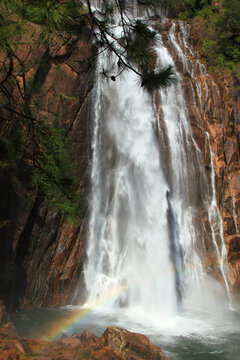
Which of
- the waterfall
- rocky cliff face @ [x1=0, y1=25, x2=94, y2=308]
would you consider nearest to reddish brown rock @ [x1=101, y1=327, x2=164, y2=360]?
rocky cliff face @ [x1=0, y1=25, x2=94, y2=308]

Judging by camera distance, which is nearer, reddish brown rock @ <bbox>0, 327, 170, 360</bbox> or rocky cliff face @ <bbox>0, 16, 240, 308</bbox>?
reddish brown rock @ <bbox>0, 327, 170, 360</bbox>

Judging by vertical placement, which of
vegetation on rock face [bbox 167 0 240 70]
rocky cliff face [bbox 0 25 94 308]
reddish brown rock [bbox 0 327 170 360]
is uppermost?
vegetation on rock face [bbox 167 0 240 70]

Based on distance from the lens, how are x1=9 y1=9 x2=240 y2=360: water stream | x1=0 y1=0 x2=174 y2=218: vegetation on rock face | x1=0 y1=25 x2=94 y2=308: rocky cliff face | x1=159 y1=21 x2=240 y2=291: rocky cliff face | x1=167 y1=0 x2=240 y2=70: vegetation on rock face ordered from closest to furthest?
x1=0 y1=0 x2=174 y2=218: vegetation on rock face
x1=0 y1=25 x2=94 y2=308: rocky cliff face
x1=9 y1=9 x2=240 y2=360: water stream
x1=159 y1=21 x2=240 y2=291: rocky cliff face
x1=167 y1=0 x2=240 y2=70: vegetation on rock face

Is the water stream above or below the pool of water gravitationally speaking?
above

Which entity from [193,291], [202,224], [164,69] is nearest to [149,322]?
[193,291]

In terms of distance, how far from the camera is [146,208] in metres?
9.53

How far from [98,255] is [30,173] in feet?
16.3

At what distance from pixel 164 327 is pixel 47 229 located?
366cm

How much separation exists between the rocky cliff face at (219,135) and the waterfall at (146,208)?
316mm

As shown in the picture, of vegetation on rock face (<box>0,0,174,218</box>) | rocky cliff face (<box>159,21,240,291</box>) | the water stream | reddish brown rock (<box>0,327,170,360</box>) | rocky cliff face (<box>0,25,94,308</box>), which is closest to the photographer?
vegetation on rock face (<box>0,0,174,218</box>)

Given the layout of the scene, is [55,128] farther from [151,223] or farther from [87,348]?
[151,223]

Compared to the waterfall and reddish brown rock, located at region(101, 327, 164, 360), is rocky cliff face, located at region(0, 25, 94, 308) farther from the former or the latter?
reddish brown rock, located at region(101, 327, 164, 360)

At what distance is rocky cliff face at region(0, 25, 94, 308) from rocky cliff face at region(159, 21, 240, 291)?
173 inches

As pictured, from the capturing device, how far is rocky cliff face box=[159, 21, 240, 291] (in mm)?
10094
